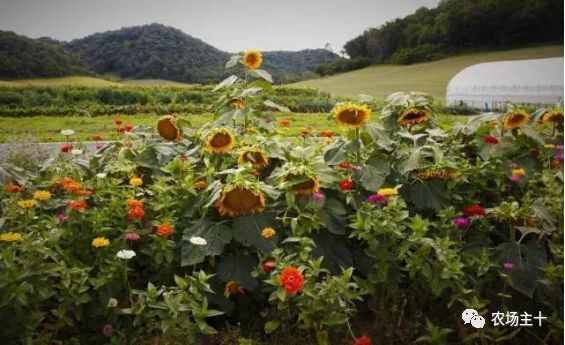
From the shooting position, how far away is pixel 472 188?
7.82ft

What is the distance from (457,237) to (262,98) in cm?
126

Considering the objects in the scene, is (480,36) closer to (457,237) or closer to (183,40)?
(457,237)

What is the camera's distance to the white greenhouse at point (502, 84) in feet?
27.5

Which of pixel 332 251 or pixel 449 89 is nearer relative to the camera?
pixel 332 251

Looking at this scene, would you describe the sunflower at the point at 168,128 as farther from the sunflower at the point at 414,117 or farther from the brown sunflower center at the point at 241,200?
the sunflower at the point at 414,117

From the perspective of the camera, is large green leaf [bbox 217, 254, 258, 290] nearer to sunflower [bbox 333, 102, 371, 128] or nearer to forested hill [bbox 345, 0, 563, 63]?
sunflower [bbox 333, 102, 371, 128]

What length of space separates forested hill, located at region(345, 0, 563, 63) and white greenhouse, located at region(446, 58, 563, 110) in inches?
144

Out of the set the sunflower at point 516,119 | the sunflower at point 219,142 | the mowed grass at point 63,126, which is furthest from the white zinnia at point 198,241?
the mowed grass at point 63,126

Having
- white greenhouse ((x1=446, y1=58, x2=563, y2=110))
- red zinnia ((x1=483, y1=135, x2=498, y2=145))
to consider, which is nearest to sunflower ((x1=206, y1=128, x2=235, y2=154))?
red zinnia ((x1=483, y1=135, x2=498, y2=145))

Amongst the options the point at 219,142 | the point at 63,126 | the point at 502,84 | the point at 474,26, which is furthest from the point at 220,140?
the point at 502,84

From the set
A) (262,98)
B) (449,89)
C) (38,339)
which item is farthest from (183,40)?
(449,89)

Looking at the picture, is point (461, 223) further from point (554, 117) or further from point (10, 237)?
point (10, 237)

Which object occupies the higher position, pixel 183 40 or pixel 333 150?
pixel 183 40

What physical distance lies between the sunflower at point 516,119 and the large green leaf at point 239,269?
53.2 inches
